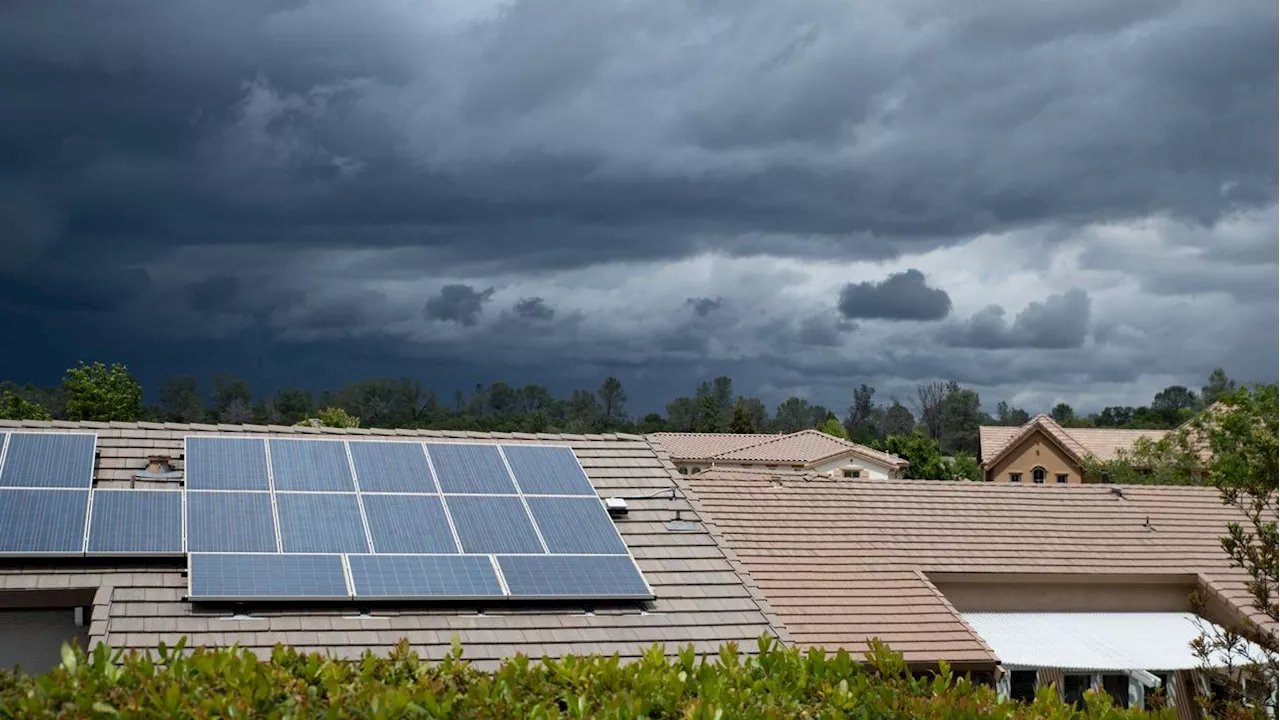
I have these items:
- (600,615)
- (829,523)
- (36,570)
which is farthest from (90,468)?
(829,523)

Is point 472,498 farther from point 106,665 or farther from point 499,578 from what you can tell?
point 106,665

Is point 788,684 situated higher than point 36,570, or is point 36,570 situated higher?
point 36,570

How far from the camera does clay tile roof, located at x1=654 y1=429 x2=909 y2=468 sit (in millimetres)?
81562

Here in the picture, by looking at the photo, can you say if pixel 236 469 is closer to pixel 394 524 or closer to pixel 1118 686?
pixel 394 524

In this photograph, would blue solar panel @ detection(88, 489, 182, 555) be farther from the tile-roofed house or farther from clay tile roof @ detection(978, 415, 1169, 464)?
clay tile roof @ detection(978, 415, 1169, 464)

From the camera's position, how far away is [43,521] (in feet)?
52.3

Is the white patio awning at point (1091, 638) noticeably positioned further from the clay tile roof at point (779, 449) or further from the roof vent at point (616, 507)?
the clay tile roof at point (779, 449)

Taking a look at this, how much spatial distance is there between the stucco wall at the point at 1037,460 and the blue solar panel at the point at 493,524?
66.0m

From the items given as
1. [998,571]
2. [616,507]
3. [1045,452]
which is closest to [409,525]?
[616,507]

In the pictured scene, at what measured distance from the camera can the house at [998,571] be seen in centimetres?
2231

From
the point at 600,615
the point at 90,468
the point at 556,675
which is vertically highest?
the point at 90,468

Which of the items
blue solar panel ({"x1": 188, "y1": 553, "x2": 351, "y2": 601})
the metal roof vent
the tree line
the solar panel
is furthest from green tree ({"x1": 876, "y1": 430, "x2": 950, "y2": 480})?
the solar panel

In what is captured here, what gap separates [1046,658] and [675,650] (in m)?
9.92

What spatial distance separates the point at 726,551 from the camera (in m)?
18.7
